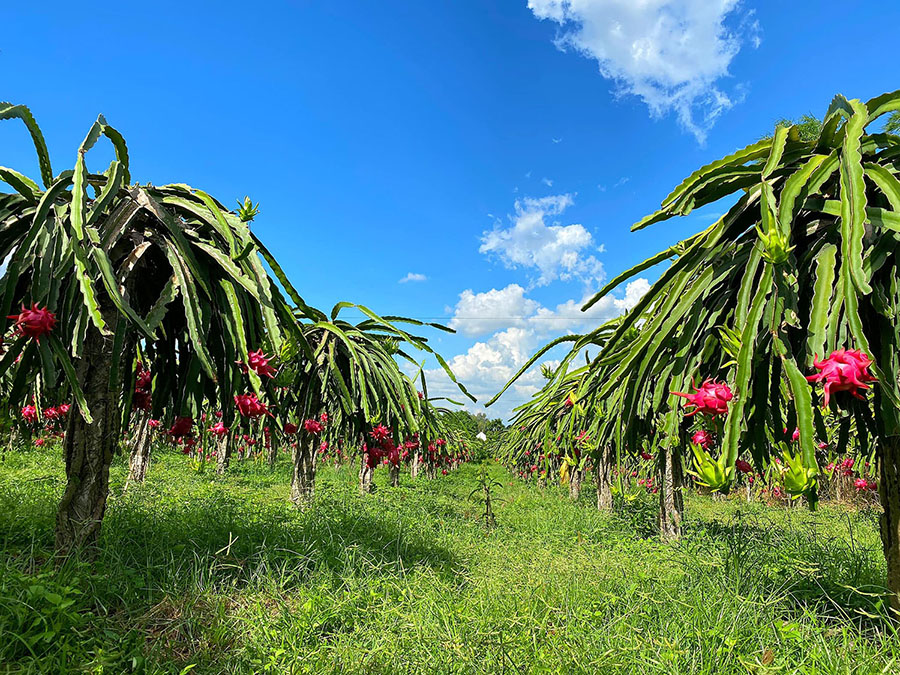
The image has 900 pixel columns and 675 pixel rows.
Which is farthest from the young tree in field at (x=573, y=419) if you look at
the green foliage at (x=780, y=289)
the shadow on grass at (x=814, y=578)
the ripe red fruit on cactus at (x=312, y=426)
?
the ripe red fruit on cactus at (x=312, y=426)

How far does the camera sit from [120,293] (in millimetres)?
2551

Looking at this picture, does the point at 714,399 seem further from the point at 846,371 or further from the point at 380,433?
the point at 380,433

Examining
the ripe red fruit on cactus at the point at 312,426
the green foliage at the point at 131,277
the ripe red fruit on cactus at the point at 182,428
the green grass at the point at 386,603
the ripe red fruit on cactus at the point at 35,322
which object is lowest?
the green grass at the point at 386,603

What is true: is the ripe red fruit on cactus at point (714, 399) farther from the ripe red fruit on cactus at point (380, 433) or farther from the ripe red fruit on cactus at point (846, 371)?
the ripe red fruit on cactus at point (380, 433)

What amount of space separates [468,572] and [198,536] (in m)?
2.37

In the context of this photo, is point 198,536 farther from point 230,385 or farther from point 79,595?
point 230,385

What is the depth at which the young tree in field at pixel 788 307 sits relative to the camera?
1879 millimetres

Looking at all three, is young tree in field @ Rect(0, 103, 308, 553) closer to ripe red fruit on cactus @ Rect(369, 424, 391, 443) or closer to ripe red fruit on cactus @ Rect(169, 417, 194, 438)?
ripe red fruit on cactus @ Rect(169, 417, 194, 438)

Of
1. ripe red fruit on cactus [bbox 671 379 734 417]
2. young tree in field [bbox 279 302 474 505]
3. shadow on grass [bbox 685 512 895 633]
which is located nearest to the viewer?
ripe red fruit on cactus [bbox 671 379 734 417]

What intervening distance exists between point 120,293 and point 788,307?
3178mm

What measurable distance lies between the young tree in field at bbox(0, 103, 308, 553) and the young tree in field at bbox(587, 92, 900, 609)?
2.18 metres

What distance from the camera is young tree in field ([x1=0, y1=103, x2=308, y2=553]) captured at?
8.48 feet

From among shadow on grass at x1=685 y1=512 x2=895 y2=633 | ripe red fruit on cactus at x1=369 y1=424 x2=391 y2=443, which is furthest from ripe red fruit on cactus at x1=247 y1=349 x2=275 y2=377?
shadow on grass at x1=685 y1=512 x2=895 y2=633

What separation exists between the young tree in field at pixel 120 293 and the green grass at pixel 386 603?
61 centimetres
